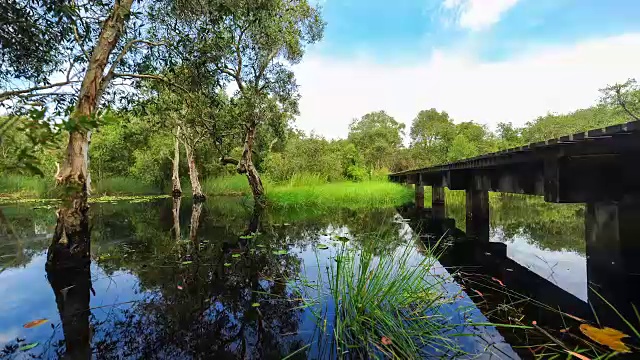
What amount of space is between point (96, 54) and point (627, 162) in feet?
20.7

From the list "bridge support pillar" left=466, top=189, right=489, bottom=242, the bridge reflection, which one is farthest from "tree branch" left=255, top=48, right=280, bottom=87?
the bridge reflection

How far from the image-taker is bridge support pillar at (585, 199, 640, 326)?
2.76 meters

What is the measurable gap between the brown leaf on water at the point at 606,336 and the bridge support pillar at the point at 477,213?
166 inches

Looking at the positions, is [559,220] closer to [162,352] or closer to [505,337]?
[505,337]

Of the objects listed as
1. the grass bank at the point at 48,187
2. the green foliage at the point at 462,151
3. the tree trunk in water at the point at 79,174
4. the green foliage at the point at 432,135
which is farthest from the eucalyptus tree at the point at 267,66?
the green foliage at the point at 432,135

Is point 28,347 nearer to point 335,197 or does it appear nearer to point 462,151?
point 335,197

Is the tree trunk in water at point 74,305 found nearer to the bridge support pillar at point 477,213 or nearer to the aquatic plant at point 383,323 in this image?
the aquatic plant at point 383,323

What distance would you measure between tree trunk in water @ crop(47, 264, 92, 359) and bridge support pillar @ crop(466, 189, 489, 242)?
617 cm

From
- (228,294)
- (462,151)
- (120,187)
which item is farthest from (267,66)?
(462,151)

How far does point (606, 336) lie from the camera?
78.7 inches

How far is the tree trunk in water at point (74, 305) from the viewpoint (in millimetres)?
2150

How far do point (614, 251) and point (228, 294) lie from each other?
353 centimetres

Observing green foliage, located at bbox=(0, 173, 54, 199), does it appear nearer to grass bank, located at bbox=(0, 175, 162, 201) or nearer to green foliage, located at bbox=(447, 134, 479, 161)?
grass bank, located at bbox=(0, 175, 162, 201)

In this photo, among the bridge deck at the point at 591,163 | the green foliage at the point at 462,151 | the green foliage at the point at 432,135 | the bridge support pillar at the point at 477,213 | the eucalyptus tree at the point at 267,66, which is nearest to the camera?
the bridge deck at the point at 591,163
